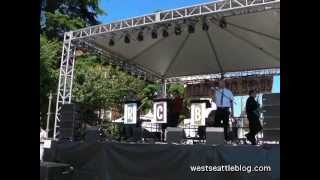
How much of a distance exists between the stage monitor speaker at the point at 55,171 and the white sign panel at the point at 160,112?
2719mm

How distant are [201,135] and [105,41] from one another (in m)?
4.88

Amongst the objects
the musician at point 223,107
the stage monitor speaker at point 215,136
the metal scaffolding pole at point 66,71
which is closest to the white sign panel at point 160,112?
the musician at point 223,107

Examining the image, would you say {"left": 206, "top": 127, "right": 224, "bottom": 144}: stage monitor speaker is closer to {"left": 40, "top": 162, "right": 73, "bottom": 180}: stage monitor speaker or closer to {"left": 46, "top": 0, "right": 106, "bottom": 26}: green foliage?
{"left": 40, "top": 162, "right": 73, "bottom": 180}: stage monitor speaker

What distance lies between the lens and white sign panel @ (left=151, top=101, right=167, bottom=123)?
40.5 ft

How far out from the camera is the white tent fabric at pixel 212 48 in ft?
44.8

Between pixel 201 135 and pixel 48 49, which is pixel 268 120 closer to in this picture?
pixel 201 135

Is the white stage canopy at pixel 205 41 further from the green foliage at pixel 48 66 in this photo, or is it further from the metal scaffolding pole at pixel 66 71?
the green foliage at pixel 48 66

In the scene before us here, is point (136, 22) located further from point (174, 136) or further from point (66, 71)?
point (174, 136)

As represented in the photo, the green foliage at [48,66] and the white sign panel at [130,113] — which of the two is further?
the green foliage at [48,66]

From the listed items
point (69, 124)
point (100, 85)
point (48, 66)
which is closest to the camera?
point (69, 124)

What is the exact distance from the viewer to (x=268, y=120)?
8.25 m

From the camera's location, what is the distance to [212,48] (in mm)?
15695

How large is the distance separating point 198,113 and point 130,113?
6.16 ft

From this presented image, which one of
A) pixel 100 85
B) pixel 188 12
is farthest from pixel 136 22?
pixel 100 85
